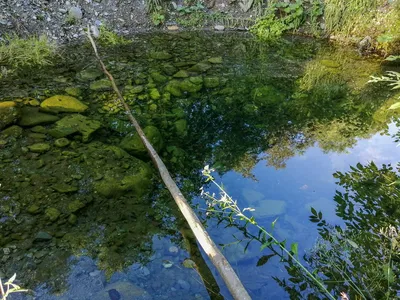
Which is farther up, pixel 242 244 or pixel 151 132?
pixel 151 132

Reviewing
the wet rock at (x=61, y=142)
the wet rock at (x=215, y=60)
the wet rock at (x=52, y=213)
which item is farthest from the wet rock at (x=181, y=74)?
the wet rock at (x=52, y=213)

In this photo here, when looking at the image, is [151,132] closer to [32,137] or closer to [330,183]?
[32,137]

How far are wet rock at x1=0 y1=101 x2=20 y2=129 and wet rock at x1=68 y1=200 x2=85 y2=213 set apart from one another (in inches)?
68.7

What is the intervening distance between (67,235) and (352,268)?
7.89 ft

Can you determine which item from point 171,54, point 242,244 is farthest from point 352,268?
point 171,54

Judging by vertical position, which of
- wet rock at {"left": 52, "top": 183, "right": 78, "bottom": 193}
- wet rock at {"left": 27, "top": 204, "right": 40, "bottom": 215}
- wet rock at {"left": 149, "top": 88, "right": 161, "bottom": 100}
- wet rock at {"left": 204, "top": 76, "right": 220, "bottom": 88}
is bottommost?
wet rock at {"left": 27, "top": 204, "right": 40, "bottom": 215}

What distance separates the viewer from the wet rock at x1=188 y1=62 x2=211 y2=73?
6.59 meters

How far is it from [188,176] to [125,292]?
1.59 m

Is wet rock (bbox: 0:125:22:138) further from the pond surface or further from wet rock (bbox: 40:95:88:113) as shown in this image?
wet rock (bbox: 40:95:88:113)

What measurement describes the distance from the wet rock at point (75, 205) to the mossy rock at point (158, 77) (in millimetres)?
3144

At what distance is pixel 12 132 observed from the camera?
Result: 14.1 feet

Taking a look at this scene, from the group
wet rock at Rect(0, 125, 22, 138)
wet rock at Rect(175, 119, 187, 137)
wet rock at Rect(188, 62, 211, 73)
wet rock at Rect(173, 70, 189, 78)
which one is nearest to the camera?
wet rock at Rect(0, 125, 22, 138)

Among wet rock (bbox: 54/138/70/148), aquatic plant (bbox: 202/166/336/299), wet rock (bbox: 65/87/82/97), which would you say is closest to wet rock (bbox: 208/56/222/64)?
wet rock (bbox: 65/87/82/97)

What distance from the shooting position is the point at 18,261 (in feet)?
9.29
